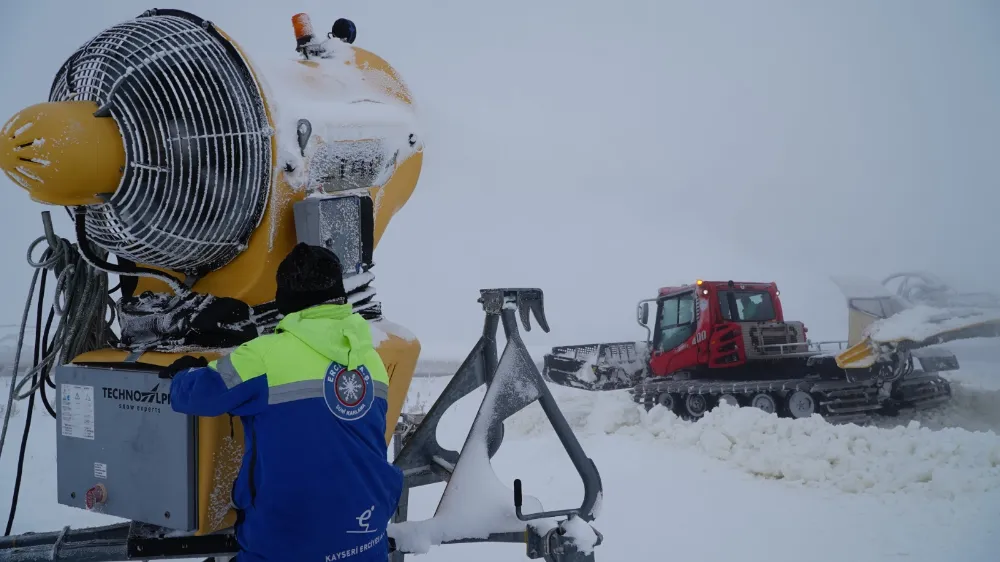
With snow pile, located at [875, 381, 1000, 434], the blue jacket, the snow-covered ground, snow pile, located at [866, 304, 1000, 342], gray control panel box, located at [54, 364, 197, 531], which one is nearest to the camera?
the blue jacket

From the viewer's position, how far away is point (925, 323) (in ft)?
28.5

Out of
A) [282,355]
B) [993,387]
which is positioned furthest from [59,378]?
[993,387]

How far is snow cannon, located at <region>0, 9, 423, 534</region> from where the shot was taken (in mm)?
2152

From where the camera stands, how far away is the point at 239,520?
6.61ft

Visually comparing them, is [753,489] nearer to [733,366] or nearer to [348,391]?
[348,391]

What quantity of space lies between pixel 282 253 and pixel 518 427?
6121 millimetres

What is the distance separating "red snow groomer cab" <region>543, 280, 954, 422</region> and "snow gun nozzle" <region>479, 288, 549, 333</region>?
594cm

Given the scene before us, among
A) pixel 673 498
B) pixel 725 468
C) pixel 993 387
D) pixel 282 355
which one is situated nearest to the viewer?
pixel 282 355

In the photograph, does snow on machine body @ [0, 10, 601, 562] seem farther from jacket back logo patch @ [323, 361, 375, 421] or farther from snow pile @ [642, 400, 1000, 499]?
snow pile @ [642, 400, 1000, 499]

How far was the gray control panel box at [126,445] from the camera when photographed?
84.7 inches

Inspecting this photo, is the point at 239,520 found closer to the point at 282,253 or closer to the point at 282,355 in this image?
the point at 282,355

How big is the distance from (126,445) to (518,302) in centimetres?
152

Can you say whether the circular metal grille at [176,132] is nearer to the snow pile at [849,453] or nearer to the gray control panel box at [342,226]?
the gray control panel box at [342,226]

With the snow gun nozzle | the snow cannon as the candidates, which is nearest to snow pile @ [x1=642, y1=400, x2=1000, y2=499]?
the snow gun nozzle
